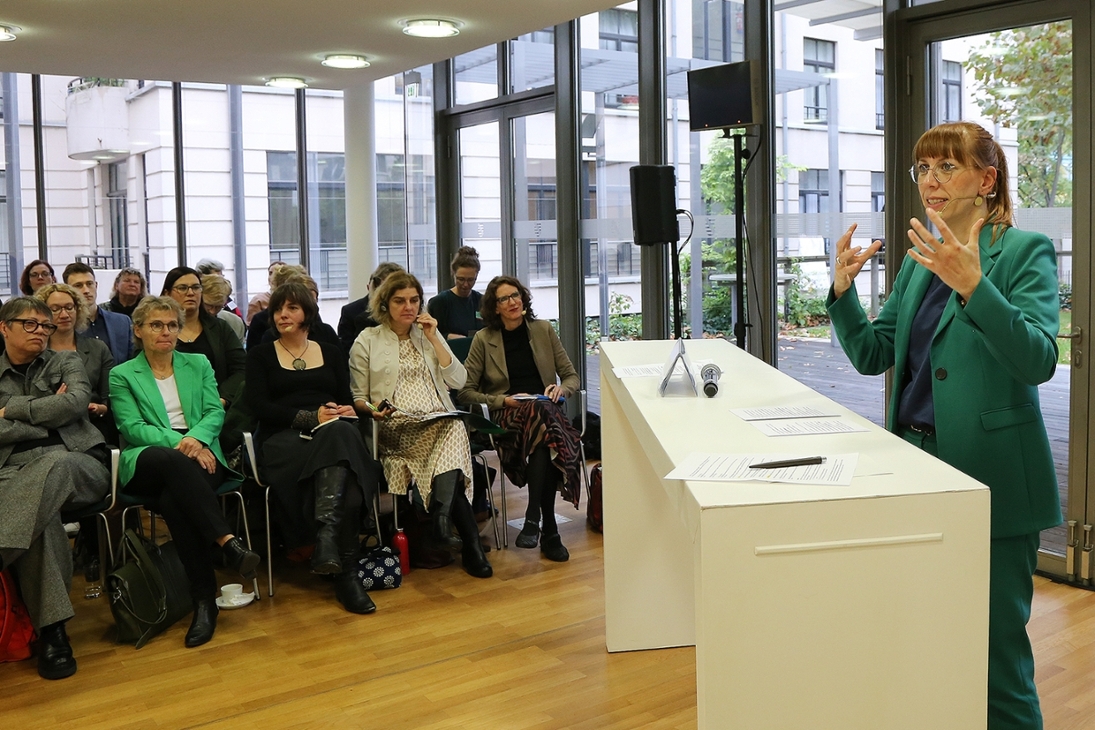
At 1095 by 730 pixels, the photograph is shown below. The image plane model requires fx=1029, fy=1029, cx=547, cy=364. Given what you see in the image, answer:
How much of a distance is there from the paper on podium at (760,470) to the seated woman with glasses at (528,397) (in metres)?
3.00

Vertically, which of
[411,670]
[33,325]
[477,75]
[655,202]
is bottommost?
[411,670]

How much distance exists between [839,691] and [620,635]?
2030 millimetres

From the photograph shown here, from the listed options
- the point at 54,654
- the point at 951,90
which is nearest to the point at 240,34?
the point at 54,654

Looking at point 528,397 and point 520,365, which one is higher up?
point 520,365

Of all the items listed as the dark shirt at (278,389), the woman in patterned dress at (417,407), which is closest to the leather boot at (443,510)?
the woman in patterned dress at (417,407)

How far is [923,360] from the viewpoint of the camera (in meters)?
2.06

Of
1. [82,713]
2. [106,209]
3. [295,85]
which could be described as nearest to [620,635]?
[82,713]

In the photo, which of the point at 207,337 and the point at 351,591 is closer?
the point at 351,591

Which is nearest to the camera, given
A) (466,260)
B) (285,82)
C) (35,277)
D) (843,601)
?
(843,601)

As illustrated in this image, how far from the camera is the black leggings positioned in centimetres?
383

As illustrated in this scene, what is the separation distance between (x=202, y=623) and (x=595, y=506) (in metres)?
2.00

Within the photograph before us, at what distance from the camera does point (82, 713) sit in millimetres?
3131

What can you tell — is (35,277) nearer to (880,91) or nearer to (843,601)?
(880,91)

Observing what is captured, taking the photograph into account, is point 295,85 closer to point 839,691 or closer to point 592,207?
point 592,207
